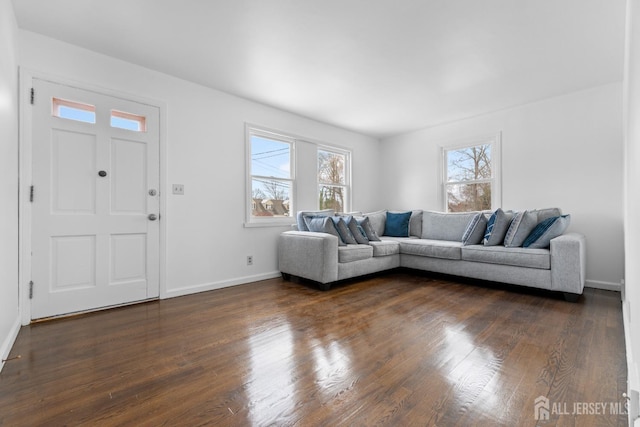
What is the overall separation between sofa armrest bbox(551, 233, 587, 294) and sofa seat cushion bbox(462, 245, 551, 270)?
0.08m

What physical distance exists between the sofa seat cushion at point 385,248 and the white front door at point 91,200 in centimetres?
254

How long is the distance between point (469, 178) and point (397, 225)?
4.30 feet

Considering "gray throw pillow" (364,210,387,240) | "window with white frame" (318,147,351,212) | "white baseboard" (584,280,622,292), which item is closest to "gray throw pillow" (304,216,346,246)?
"window with white frame" (318,147,351,212)

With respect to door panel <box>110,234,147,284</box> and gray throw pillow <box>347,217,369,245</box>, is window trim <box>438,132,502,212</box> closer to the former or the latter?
gray throw pillow <box>347,217,369,245</box>

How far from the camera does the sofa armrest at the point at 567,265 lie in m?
2.76

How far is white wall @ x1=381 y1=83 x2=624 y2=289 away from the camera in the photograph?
3242mm

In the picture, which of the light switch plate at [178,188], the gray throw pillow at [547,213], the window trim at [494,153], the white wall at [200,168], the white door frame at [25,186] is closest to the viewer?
the white door frame at [25,186]

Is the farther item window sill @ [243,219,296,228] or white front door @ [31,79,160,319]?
window sill @ [243,219,296,228]

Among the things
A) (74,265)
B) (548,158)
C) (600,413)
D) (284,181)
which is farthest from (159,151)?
(548,158)

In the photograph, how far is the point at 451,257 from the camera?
3.62 metres

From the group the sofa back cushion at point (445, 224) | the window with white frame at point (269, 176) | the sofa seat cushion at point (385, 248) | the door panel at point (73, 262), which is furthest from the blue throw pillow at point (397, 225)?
the door panel at point (73, 262)

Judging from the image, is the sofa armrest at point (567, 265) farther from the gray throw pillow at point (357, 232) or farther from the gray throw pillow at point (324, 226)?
the gray throw pillow at point (324, 226)

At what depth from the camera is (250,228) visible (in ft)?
12.2

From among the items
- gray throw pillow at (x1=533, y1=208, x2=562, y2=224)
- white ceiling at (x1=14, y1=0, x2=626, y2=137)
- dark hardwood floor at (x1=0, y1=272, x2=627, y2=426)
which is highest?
white ceiling at (x1=14, y1=0, x2=626, y2=137)
